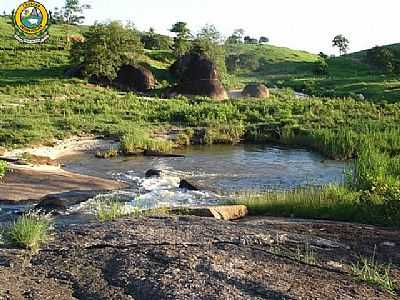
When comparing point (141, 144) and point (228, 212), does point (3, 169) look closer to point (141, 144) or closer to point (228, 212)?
point (141, 144)

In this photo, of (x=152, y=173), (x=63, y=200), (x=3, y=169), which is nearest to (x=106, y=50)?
(x=152, y=173)

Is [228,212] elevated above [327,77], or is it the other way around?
[327,77]

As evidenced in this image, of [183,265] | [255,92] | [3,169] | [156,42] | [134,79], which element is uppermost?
[156,42]

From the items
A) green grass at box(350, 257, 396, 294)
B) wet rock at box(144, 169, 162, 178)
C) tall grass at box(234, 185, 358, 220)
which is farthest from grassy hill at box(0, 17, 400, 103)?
green grass at box(350, 257, 396, 294)

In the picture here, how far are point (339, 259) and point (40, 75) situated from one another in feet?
129

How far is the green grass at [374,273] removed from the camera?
6.88 metres

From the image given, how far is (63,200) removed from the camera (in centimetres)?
1484

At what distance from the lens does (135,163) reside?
77.6ft

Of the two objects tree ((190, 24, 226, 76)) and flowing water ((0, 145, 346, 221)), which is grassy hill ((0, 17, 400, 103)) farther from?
flowing water ((0, 145, 346, 221))

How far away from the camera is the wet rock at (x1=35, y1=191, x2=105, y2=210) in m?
14.3

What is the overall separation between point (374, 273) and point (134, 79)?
127ft

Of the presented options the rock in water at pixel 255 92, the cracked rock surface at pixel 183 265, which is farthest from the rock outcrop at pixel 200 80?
the cracked rock surface at pixel 183 265

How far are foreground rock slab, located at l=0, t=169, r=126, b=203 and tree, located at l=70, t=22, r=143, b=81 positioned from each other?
24180 mm

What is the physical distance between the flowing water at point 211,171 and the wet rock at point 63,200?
318 millimetres
